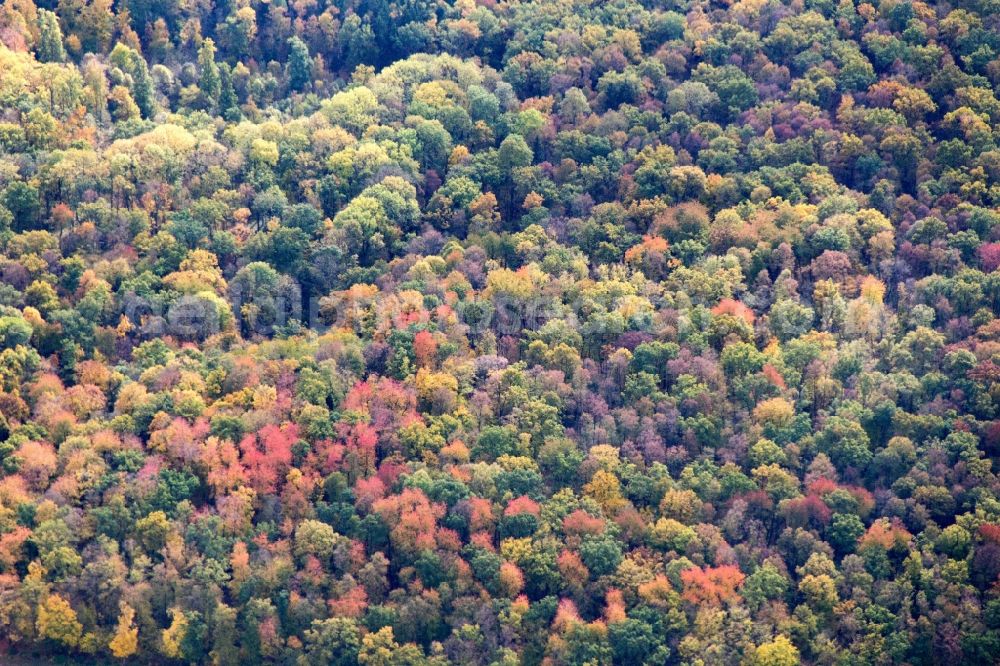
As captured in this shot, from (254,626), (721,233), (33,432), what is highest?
(721,233)

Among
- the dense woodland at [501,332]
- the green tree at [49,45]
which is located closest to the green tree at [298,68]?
the dense woodland at [501,332]

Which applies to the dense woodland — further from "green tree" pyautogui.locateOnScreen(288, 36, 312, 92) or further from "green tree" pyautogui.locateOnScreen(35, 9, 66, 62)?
"green tree" pyautogui.locateOnScreen(288, 36, 312, 92)

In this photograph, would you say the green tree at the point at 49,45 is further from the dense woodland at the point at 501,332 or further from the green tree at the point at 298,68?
the green tree at the point at 298,68

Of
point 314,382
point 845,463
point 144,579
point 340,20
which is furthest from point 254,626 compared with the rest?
point 340,20

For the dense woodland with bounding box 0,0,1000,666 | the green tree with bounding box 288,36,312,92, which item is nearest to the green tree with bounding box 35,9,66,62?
the dense woodland with bounding box 0,0,1000,666

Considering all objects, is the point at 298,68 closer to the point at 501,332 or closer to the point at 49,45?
the point at 49,45

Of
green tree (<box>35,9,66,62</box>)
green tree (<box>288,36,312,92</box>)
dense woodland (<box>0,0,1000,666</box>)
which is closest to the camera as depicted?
dense woodland (<box>0,0,1000,666</box>)

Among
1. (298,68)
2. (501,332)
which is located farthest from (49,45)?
(501,332)

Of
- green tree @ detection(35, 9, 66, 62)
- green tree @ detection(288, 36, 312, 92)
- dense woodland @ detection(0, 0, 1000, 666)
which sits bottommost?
dense woodland @ detection(0, 0, 1000, 666)

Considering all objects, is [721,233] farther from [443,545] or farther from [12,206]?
[12,206]
